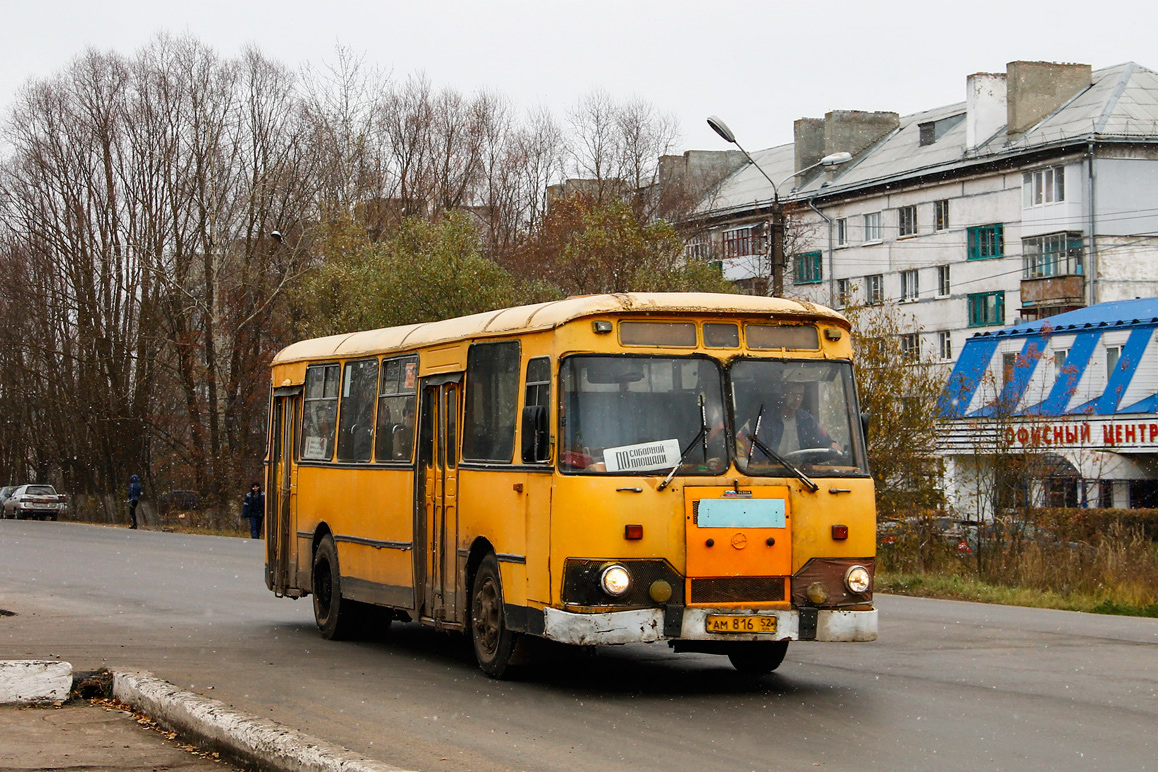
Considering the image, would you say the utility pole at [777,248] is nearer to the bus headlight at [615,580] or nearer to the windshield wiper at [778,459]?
the windshield wiper at [778,459]

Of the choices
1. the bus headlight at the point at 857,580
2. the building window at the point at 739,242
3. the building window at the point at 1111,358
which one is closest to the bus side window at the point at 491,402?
the bus headlight at the point at 857,580

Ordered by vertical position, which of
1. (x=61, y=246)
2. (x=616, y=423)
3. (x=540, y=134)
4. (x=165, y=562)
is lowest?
(x=165, y=562)

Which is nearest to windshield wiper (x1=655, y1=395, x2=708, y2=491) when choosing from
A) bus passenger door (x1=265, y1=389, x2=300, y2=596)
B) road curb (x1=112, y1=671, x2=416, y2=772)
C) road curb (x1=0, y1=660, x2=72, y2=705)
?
road curb (x1=112, y1=671, x2=416, y2=772)

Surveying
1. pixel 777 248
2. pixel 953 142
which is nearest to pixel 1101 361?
pixel 777 248

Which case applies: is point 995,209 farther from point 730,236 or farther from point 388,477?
point 388,477

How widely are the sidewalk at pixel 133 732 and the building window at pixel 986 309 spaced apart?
56.9 m

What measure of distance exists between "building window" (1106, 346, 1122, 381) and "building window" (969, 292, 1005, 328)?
62.8ft

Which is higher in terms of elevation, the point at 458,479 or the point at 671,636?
the point at 458,479

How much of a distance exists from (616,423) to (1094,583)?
41.9 ft

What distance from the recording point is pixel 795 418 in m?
10.9

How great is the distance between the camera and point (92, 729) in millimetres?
9562

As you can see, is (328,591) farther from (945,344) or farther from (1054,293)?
(945,344)

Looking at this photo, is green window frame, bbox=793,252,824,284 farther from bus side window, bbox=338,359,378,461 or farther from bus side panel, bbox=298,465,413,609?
bus side window, bbox=338,359,378,461

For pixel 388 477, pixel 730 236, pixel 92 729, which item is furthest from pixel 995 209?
pixel 92 729
